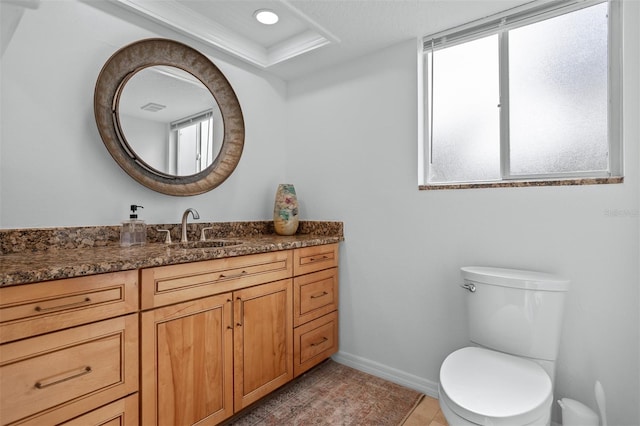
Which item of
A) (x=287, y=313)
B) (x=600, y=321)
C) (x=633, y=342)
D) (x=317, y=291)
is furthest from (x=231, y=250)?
(x=633, y=342)

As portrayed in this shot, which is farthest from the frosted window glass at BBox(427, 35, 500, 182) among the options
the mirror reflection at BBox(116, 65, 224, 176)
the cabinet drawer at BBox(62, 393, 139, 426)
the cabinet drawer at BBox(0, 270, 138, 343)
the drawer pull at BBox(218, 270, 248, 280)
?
the cabinet drawer at BBox(62, 393, 139, 426)

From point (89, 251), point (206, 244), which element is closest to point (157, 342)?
point (89, 251)

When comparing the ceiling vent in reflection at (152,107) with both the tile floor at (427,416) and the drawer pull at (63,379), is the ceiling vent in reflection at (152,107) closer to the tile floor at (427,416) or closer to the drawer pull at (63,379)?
the drawer pull at (63,379)

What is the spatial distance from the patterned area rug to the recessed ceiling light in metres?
2.26

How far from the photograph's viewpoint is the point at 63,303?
40.2 inches

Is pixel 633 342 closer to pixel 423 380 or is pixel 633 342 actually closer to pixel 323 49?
pixel 423 380

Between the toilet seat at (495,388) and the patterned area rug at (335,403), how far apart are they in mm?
615

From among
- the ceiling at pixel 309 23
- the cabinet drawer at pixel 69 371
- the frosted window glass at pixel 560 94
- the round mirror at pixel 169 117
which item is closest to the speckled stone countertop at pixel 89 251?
the cabinet drawer at pixel 69 371

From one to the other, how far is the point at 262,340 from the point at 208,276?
1.68 ft

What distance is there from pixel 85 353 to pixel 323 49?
2087 millimetres

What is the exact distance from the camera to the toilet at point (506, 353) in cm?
106

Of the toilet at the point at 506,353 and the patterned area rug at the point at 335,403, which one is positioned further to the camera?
the patterned area rug at the point at 335,403

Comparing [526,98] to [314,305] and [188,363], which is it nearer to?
[314,305]

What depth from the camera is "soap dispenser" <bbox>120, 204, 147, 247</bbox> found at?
162 cm
